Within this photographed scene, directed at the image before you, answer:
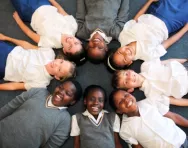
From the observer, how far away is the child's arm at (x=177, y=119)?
5.20ft

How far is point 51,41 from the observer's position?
67.3 inches

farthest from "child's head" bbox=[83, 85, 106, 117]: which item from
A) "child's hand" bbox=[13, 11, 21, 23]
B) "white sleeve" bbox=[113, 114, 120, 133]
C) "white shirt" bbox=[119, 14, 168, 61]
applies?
"child's hand" bbox=[13, 11, 21, 23]

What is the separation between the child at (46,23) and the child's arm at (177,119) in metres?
0.72

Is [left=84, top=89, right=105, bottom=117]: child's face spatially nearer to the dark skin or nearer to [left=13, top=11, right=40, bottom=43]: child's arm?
the dark skin

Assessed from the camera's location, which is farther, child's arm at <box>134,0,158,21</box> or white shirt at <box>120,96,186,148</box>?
child's arm at <box>134,0,158,21</box>

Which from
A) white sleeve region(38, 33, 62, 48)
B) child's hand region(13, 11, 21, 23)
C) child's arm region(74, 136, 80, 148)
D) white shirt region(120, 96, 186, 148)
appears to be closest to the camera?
white shirt region(120, 96, 186, 148)

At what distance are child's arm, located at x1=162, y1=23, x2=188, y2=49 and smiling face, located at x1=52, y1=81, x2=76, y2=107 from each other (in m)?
0.69

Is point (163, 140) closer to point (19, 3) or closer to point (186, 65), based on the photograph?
point (186, 65)

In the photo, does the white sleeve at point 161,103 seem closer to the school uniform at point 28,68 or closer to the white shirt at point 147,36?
the white shirt at point 147,36

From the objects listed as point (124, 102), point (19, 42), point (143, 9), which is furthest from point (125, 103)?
point (19, 42)

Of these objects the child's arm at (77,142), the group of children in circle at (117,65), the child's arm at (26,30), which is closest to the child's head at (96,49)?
the group of children in circle at (117,65)

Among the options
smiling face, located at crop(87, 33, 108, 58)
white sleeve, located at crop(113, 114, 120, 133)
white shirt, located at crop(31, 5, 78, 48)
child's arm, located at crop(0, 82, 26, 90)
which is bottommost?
white sleeve, located at crop(113, 114, 120, 133)

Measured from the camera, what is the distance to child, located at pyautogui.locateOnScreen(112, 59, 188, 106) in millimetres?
1572

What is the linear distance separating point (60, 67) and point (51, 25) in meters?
0.32
